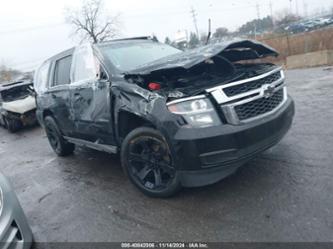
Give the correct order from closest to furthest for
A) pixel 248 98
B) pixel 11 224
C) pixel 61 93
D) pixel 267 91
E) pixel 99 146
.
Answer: pixel 11 224 < pixel 248 98 < pixel 267 91 < pixel 99 146 < pixel 61 93

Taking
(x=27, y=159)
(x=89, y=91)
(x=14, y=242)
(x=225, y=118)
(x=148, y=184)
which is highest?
(x=89, y=91)

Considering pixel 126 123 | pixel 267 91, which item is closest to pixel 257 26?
pixel 267 91

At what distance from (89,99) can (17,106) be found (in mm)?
7455

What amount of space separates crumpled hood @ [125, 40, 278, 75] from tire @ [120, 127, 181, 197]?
69cm

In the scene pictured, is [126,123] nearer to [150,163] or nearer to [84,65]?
[150,163]

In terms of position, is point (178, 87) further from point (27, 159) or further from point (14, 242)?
point (27, 159)

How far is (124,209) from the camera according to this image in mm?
3535

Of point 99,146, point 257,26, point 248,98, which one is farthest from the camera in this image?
point 257,26

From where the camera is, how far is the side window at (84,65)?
4.22 meters

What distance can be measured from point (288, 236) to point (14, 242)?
230 centimetres

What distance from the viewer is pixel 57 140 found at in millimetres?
6020

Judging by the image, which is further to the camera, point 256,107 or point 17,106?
point 17,106

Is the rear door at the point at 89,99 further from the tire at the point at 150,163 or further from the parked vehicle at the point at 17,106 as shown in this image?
the parked vehicle at the point at 17,106

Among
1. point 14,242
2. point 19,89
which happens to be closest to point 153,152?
point 14,242
